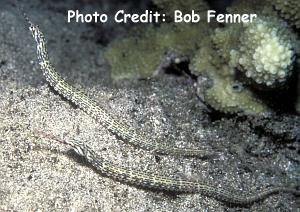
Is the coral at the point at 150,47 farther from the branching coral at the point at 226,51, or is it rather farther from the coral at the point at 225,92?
the coral at the point at 225,92

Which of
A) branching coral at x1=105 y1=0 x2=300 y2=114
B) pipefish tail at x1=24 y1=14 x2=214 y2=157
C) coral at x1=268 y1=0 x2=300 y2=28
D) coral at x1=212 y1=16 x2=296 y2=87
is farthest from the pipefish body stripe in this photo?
coral at x1=268 y1=0 x2=300 y2=28

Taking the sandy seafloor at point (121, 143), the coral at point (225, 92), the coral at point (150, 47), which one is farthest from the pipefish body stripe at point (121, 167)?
the coral at point (150, 47)

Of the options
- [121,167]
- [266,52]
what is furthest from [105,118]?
[266,52]

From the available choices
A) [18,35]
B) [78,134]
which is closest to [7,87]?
[78,134]

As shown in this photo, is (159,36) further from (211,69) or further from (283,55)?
(283,55)

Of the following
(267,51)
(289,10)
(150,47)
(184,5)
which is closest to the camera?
(267,51)

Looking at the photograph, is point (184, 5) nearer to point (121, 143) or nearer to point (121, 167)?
point (121, 143)
